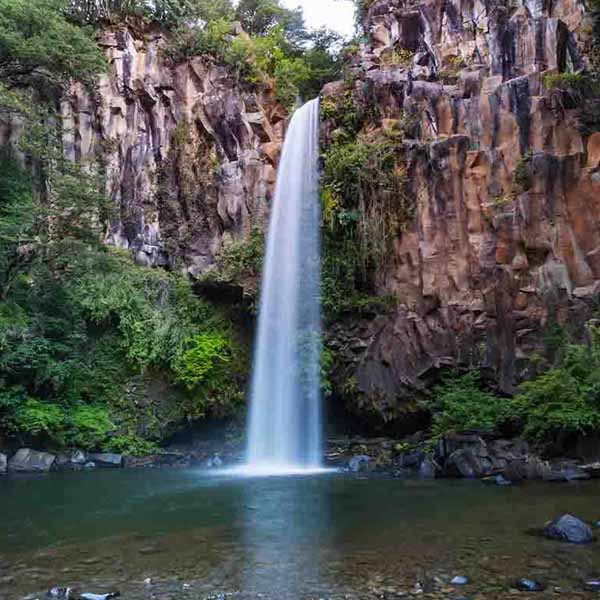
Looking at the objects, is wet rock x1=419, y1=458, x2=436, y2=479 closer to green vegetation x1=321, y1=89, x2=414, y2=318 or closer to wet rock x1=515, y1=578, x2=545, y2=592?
green vegetation x1=321, y1=89, x2=414, y2=318

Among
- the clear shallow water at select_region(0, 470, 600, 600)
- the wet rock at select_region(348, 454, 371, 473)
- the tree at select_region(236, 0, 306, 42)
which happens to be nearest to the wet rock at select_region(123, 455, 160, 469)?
the clear shallow water at select_region(0, 470, 600, 600)

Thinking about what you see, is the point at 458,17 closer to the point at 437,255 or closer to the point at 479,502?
the point at 437,255

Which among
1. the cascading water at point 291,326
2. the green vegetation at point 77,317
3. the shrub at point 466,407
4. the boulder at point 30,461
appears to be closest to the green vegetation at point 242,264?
the cascading water at point 291,326

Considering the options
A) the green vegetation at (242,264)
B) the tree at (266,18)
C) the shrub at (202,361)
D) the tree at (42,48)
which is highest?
the tree at (266,18)

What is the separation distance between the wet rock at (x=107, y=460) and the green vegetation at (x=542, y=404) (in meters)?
9.56

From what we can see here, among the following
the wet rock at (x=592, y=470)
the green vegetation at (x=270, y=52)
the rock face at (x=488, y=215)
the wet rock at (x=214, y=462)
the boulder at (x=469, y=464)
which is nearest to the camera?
the wet rock at (x=592, y=470)

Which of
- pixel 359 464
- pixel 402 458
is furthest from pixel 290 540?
pixel 402 458

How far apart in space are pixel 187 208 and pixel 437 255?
11.1 m

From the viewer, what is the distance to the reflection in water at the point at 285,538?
6023 mm

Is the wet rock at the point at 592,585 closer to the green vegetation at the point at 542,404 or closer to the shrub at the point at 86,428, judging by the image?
the green vegetation at the point at 542,404

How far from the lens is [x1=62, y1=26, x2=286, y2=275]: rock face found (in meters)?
23.8

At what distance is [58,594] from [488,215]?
Result: 1598 centimetres

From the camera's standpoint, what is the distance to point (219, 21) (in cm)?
2709

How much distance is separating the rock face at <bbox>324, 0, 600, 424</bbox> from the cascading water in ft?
4.72
